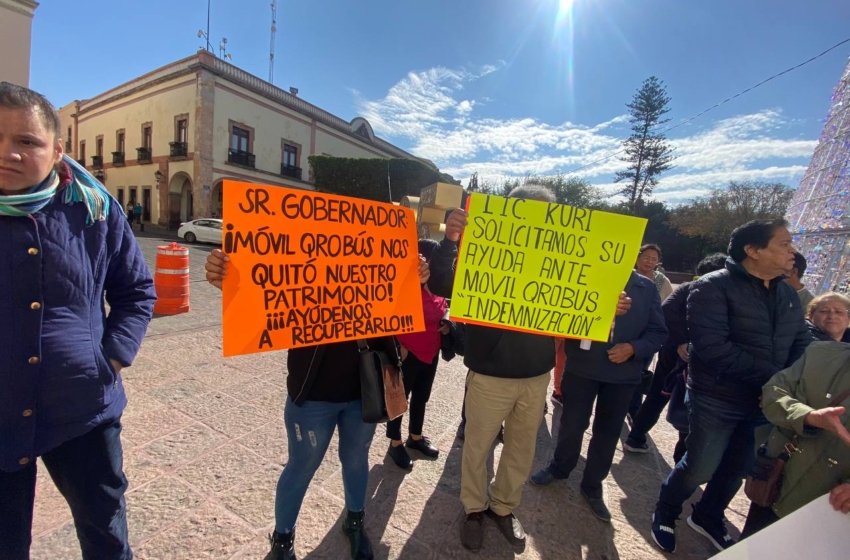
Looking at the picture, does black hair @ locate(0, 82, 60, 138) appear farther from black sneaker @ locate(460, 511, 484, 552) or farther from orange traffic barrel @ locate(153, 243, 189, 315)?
orange traffic barrel @ locate(153, 243, 189, 315)

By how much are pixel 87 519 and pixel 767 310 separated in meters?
3.50

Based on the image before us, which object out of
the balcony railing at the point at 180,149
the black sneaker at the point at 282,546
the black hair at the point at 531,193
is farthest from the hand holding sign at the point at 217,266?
the balcony railing at the point at 180,149

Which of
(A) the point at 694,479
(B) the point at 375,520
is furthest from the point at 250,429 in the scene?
(A) the point at 694,479

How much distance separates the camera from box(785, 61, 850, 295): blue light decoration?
6684 mm

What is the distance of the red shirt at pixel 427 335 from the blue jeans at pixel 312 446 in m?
0.88

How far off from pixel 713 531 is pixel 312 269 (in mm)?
3037

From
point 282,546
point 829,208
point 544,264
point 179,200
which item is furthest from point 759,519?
point 179,200

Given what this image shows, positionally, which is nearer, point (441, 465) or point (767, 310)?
point (767, 310)

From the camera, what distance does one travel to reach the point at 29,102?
1.23 metres

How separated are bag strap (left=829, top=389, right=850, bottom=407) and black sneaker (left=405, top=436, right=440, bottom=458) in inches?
92.7

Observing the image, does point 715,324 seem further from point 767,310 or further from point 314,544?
point 314,544

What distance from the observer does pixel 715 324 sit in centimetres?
224

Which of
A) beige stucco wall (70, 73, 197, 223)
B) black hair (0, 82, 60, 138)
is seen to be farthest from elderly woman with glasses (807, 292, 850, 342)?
beige stucco wall (70, 73, 197, 223)

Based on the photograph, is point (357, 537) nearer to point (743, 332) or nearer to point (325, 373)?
point (325, 373)
